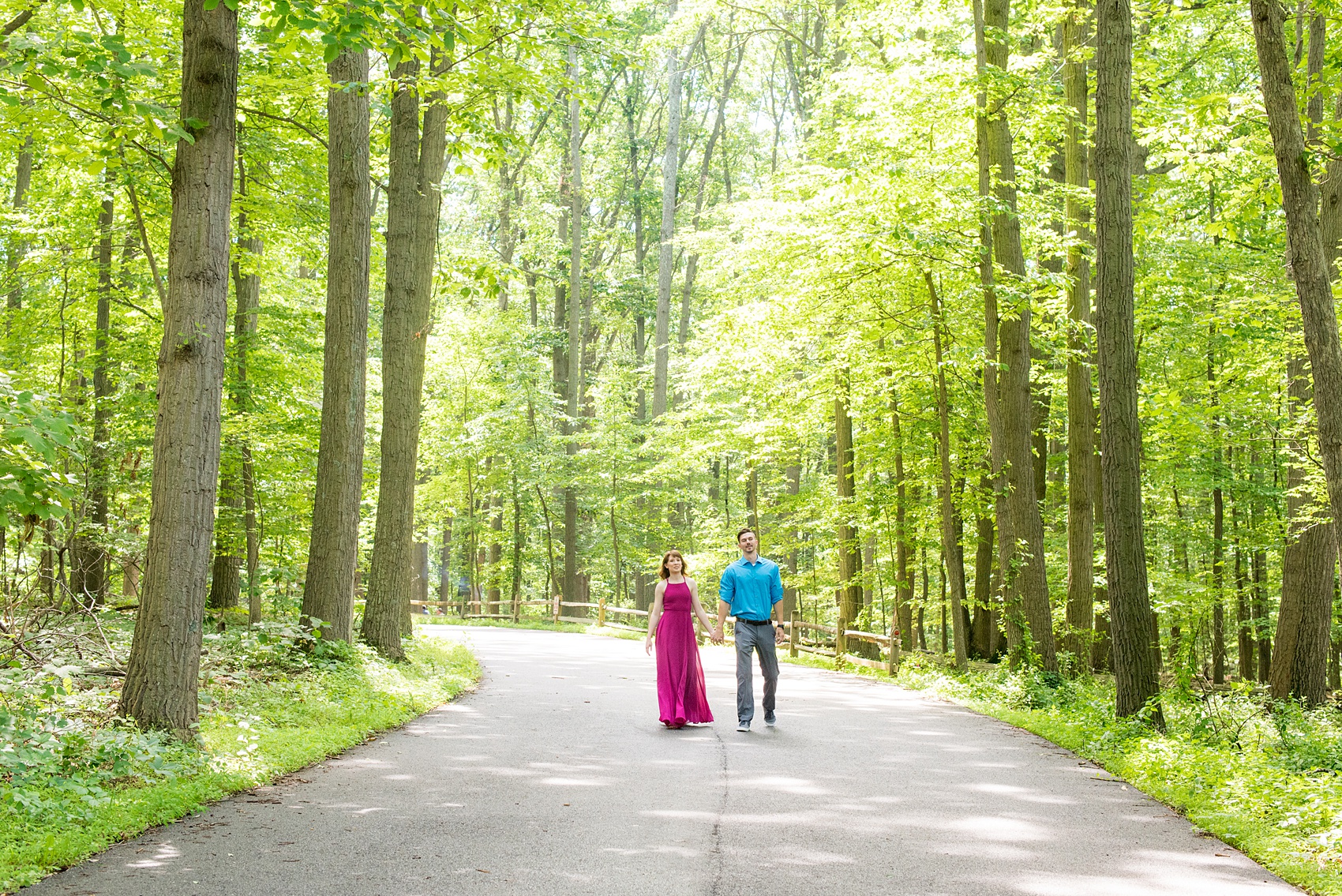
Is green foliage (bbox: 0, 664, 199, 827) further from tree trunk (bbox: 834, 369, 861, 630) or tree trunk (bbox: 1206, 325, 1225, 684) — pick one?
tree trunk (bbox: 1206, 325, 1225, 684)

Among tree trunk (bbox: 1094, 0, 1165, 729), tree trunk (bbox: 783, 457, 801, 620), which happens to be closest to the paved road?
tree trunk (bbox: 1094, 0, 1165, 729)

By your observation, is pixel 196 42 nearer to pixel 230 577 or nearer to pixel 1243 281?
pixel 230 577

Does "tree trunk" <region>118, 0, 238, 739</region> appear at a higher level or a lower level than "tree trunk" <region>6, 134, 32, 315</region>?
lower

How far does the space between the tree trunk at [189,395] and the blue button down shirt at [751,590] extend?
482 cm

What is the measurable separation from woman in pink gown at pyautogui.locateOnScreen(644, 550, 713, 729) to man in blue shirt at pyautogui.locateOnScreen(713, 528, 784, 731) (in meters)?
0.36

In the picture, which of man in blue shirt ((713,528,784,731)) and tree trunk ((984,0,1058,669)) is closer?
man in blue shirt ((713,528,784,731))

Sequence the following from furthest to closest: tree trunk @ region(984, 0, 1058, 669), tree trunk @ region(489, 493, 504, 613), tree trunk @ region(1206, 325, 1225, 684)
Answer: tree trunk @ region(489, 493, 504, 613) → tree trunk @ region(1206, 325, 1225, 684) → tree trunk @ region(984, 0, 1058, 669)

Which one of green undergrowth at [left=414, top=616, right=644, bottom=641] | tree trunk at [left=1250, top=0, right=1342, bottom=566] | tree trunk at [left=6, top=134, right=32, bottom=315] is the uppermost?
tree trunk at [left=6, top=134, right=32, bottom=315]

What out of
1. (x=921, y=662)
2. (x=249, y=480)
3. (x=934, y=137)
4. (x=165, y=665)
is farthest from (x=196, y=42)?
Result: (x=921, y=662)

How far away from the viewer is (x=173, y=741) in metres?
6.87

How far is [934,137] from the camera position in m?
16.0

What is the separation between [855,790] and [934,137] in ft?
38.0

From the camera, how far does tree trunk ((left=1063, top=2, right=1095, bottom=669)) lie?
544 inches

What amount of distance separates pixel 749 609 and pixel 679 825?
4.16 m
